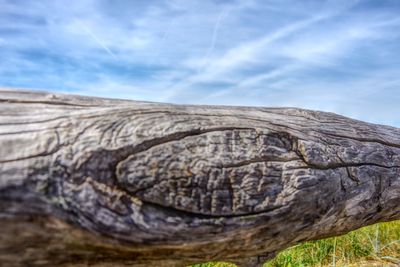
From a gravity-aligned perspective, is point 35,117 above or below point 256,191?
above

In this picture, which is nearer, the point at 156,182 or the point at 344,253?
the point at 156,182

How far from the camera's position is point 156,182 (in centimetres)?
183

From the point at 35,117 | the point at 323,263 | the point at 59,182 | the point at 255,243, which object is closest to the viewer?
the point at 59,182

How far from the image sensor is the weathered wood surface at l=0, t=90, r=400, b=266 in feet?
5.61

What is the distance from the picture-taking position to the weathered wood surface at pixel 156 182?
1709 millimetres

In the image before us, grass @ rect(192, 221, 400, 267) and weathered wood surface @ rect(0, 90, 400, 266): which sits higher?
weathered wood surface @ rect(0, 90, 400, 266)

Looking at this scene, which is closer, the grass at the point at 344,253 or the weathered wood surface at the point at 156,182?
the weathered wood surface at the point at 156,182

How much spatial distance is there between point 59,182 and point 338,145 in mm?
1369

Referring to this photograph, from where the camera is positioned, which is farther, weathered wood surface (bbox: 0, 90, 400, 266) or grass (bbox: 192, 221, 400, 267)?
grass (bbox: 192, 221, 400, 267)

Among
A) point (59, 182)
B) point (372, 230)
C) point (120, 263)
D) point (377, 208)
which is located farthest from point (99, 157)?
point (372, 230)

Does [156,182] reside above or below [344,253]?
above

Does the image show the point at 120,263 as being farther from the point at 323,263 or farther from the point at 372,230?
the point at 372,230

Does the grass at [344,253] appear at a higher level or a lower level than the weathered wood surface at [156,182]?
lower

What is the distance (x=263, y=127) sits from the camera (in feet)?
7.19
